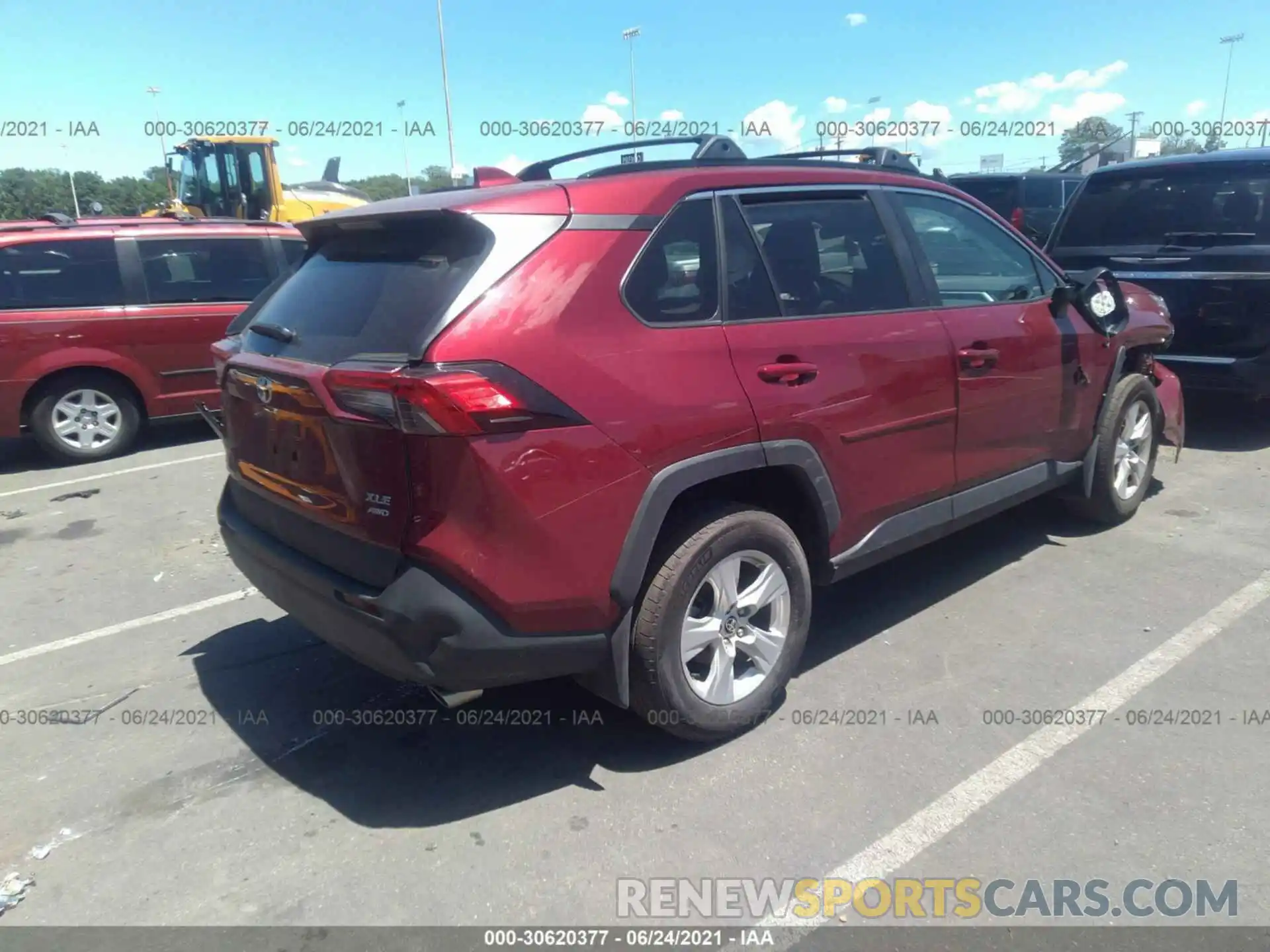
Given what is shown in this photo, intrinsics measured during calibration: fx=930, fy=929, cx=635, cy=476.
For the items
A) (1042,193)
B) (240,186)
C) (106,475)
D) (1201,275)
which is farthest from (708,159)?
(1042,193)

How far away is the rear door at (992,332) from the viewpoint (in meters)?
3.90

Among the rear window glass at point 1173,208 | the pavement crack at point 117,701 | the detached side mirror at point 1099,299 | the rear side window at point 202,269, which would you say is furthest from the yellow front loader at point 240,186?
the detached side mirror at point 1099,299

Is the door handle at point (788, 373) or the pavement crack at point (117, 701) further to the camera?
the pavement crack at point (117, 701)

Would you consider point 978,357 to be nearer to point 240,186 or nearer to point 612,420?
point 612,420

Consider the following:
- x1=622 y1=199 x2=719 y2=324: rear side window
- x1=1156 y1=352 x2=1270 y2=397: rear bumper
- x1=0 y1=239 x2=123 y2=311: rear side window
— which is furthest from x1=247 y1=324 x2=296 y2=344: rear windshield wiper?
x1=1156 y1=352 x2=1270 y2=397: rear bumper

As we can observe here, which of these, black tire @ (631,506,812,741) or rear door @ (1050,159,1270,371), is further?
rear door @ (1050,159,1270,371)

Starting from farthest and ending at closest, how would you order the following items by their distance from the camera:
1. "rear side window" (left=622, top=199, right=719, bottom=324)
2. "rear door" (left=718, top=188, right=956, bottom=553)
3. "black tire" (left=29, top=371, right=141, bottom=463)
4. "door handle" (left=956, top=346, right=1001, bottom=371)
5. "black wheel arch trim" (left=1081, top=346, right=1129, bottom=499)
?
"black tire" (left=29, top=371, right=141, bottom=463) → "black wheel arch trim" (left=1081, top=346, right=1129, bottom=499) → "door handle" (left=956, top=346, right=1001, bottom=371) → "rear door" (left=718, top=188, right=956, bottom=553) → "rear side window" (left=622, top=199, right=719, bottom=324)

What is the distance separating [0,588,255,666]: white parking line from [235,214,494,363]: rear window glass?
181cm

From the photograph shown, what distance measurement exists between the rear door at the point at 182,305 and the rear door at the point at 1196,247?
270 inches

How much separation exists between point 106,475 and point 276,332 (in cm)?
499

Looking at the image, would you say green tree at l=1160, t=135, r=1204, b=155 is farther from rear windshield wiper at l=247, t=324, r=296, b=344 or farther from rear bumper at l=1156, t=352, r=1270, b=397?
rear windshield wiper at l=247, t=324, r=296, b=344

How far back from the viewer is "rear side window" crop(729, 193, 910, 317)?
332 cm

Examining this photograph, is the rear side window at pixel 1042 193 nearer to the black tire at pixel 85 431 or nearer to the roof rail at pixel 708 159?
the roof rail at pixel 708 159

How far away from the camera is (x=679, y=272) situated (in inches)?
119
